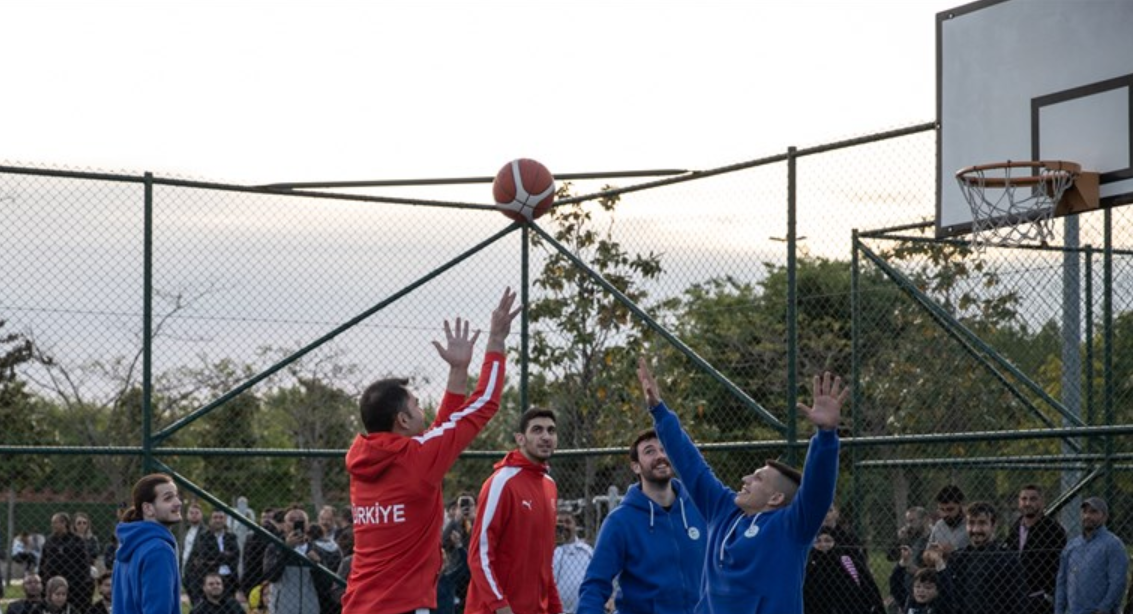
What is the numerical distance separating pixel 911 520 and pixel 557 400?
9.54 ft

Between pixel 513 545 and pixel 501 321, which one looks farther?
pixel 513 545

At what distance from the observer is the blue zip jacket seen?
667cm

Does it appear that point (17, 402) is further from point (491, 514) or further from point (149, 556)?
point (149, 556)

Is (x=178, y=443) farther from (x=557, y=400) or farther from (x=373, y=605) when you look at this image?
(x=373, y=605)

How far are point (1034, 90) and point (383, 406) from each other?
4.79m

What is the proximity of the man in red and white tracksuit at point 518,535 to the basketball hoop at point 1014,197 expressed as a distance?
2961 mm

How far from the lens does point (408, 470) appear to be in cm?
773

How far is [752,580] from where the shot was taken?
277 inches

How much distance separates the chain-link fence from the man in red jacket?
3.56 metres

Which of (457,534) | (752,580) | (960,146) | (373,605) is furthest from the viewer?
(457,534)

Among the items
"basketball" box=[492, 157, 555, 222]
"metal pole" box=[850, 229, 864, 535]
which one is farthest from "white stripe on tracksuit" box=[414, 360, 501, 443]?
"metal pole" box=[850, 229, 864, 535]

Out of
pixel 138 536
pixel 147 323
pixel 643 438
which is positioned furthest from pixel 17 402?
pixel 643 438

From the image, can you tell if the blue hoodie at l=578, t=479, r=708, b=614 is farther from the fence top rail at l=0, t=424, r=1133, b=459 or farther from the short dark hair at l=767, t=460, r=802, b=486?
the short dark hair at l=767, t=460, r=802, b=486

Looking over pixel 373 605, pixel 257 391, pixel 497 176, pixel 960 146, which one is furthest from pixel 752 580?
pixel 257 391
